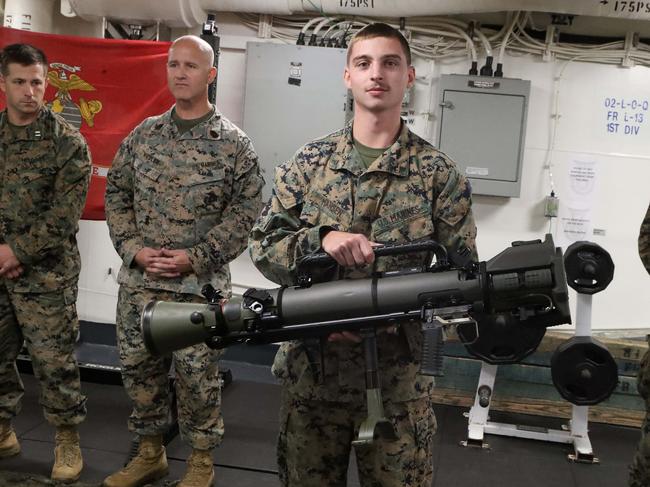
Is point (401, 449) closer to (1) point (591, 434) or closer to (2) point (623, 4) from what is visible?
(1) point (591, 434)

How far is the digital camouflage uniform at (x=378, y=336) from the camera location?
1586mm

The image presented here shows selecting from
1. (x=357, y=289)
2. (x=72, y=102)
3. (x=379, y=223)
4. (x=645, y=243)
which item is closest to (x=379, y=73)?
(x=379, y=223)

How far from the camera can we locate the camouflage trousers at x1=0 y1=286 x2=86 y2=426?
8.50 feet

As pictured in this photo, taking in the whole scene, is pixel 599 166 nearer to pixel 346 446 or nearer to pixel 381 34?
pixel 381 34

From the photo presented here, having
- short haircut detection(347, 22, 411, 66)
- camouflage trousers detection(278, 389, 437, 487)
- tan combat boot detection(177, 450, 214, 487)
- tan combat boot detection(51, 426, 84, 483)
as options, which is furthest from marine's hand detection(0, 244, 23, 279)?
short haircut detection(347, 22, 411, 66)

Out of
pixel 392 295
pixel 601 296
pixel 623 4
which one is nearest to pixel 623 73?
pixel 623 4

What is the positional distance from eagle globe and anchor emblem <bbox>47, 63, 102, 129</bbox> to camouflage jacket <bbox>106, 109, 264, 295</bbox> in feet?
→ 5.03

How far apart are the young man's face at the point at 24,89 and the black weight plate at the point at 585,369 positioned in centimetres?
230

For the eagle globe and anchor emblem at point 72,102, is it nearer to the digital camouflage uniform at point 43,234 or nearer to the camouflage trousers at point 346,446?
the digital camouflage uniform at point 43,234

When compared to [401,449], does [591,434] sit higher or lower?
lower

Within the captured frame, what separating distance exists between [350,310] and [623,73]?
3.09m

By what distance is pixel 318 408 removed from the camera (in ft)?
5.27

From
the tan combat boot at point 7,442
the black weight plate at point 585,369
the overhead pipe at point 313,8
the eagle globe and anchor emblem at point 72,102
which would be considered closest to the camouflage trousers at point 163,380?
the tan combat boot at point 7,442

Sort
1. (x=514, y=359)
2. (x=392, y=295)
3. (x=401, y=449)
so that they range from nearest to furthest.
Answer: (x=392, y=295) < (x=401, y=449) < (x=514, y=359)
